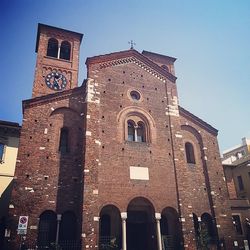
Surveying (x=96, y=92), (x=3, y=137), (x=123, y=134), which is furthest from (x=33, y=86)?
(x=123, y=134)

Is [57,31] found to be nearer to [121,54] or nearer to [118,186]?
[121,54]

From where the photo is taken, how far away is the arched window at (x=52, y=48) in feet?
87.4

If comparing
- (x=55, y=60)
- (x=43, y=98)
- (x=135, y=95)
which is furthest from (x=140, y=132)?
(x=55, y=60)

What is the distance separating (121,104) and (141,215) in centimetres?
774

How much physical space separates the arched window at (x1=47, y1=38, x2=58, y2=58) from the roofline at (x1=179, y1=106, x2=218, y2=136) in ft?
48.2

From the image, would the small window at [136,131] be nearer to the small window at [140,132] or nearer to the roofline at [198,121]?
the small window at [140,132]

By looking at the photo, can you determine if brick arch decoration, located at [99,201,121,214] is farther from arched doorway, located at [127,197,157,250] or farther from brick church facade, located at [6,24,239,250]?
arched doorway, located at [127,197,157,250]

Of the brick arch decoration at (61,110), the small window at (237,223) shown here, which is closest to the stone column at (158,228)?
the brick arch decoration at (61,110)

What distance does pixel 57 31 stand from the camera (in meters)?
26.8

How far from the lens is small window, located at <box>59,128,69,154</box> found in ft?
54.9

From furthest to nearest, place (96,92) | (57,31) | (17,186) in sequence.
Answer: (57,31), (96,92), (17,186)

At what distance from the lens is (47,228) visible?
14.3 meters

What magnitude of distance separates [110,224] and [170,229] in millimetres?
4108

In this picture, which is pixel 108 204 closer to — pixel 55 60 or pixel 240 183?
pixel 55 60
